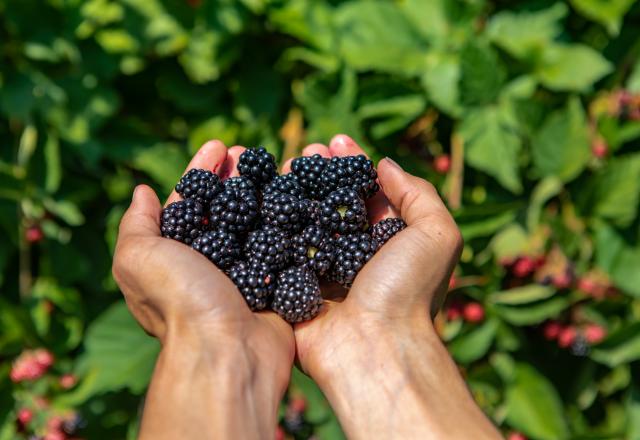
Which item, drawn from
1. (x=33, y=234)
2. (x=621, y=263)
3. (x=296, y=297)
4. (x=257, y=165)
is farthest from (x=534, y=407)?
(x=33, y=234)

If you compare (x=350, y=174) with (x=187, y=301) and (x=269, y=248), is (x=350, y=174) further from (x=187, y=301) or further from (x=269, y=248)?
(x=187, y=301)

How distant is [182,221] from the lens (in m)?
2.03

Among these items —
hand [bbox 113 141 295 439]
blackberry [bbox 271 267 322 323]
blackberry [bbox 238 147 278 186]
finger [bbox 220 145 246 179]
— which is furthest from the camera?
finger [bbox 220 145 246 179]

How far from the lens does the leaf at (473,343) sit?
254 cm

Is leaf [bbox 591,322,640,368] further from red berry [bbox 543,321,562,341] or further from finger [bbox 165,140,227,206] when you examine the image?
finger [bbox 165,140,227,206]

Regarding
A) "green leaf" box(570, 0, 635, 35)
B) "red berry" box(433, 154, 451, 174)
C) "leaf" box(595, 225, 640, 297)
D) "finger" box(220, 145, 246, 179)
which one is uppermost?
"green leaf" box(570, 0, 635, 35)

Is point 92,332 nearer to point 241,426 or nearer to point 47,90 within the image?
point 47,90

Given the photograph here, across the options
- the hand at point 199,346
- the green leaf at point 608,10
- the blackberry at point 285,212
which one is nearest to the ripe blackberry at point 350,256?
the blackberry at point 285,212

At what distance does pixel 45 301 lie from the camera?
2.74m

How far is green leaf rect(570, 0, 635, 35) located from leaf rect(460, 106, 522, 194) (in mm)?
430

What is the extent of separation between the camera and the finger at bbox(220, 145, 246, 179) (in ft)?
7.88

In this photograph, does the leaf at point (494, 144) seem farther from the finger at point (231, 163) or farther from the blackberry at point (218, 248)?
the blackberry at point (218, 248)

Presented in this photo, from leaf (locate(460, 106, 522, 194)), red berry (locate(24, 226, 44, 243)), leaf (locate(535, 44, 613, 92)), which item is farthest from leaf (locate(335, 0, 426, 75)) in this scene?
red berry (locate(24, 226, 44, 243))

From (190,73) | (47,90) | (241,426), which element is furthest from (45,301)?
(241,426)
